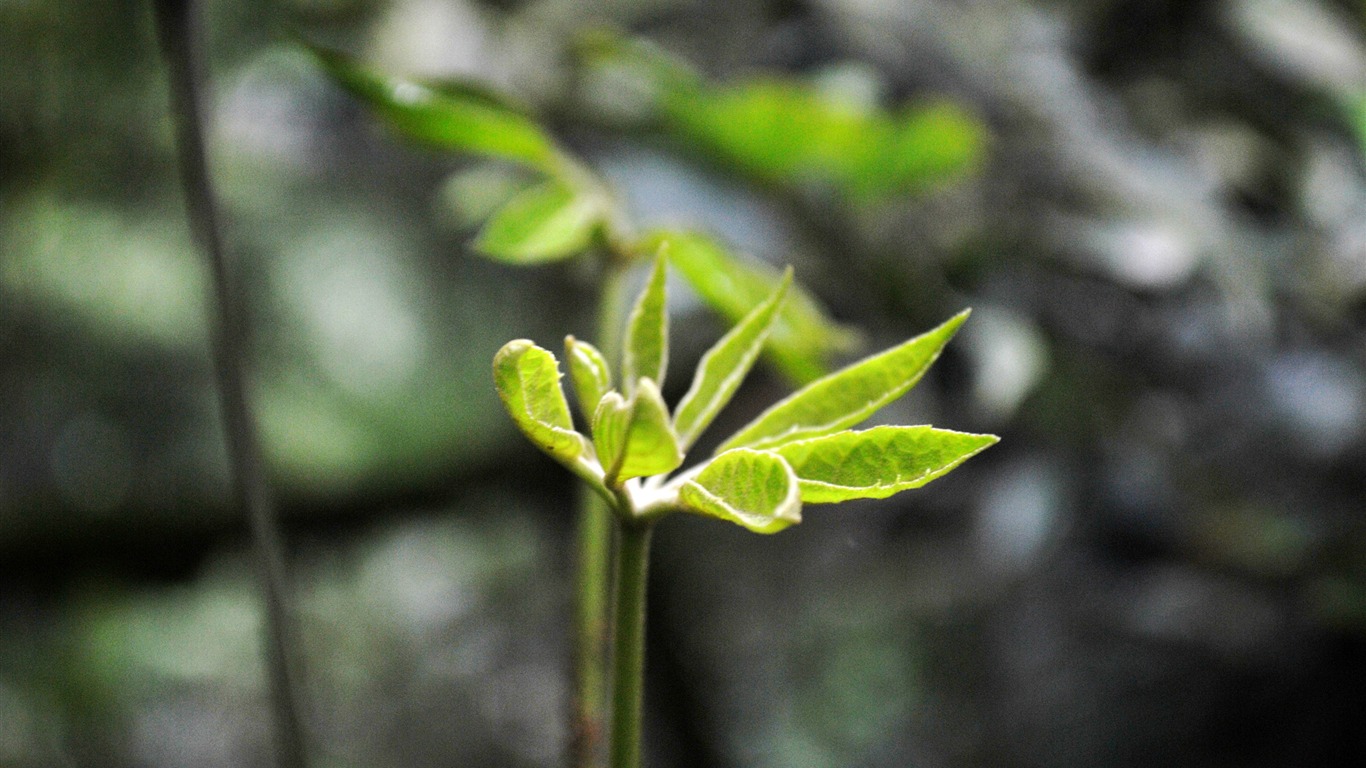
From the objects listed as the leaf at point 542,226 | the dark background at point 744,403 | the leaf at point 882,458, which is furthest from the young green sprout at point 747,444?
the dark background at point 744,403

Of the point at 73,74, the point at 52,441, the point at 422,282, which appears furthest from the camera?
the point at 422,282

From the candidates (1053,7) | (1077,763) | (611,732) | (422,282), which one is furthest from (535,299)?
(611,732)

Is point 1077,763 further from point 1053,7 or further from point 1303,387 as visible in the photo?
point 1053,7

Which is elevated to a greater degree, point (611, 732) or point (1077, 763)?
point (611, 732)

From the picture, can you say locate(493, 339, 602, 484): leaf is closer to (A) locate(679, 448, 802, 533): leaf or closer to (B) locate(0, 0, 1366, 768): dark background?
(A) locate(679, 448, 802, 533): leaf

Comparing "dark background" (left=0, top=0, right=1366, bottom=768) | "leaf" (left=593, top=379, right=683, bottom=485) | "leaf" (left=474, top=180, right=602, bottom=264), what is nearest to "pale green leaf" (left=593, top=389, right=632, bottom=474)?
"leaf" (left=593, top=379, right=683, bottom=485)

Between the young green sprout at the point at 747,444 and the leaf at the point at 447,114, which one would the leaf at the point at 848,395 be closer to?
the young green sprout at the point at 747,444

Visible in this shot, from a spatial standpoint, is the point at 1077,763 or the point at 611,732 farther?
the point at 1077,763

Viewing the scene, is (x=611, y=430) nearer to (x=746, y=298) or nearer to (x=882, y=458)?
(x=882, y=458)

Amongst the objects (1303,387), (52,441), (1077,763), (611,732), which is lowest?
(1077,763)

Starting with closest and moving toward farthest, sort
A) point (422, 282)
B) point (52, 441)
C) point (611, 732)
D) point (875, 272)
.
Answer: point (611, 732) < point (875, 272) < point (52, 441) < point (422, 282)
